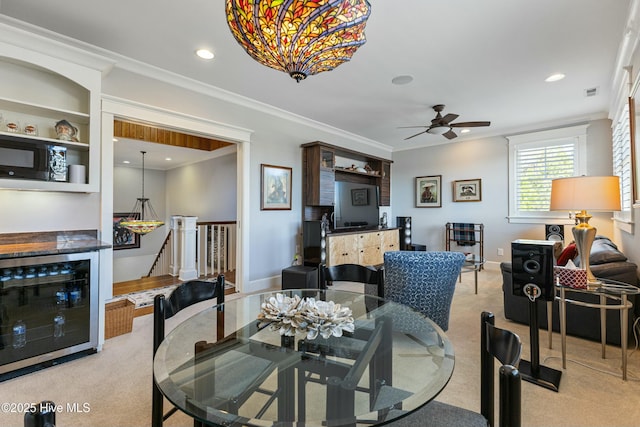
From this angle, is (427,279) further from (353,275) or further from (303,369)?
(303,369)

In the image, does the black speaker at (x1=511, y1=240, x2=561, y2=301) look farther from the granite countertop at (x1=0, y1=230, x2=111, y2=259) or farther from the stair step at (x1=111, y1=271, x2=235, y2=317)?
the stair step at (x1=111, y1=271, x2=235, y2=317)

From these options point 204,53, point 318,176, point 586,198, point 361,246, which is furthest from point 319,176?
point 586,198

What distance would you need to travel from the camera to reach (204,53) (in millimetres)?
2762

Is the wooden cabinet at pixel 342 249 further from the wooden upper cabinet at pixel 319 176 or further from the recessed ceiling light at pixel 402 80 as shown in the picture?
the recessed ceiling light at pixel 402 80

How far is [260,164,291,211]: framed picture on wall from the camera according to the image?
4160 mm

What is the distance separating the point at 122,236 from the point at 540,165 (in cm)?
940

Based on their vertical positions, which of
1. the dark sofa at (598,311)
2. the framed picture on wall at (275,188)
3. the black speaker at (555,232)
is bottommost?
the dark sofa at (598,311)

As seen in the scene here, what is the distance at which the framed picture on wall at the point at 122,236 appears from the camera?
24.9 ft

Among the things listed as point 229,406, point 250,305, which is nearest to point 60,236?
point 250,305

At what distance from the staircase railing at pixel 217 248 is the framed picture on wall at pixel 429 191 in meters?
4.04

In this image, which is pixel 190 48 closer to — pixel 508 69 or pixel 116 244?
pixel 508 69

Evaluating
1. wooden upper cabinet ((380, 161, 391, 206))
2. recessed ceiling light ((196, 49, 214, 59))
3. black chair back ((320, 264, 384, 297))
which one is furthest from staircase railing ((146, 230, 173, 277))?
black chair back ((320, 264, 384, 297))

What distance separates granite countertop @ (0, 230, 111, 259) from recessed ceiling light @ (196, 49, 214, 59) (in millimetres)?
1884

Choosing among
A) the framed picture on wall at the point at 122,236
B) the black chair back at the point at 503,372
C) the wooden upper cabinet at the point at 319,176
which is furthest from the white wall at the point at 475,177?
the framed picture on wall at the point at 122,236
